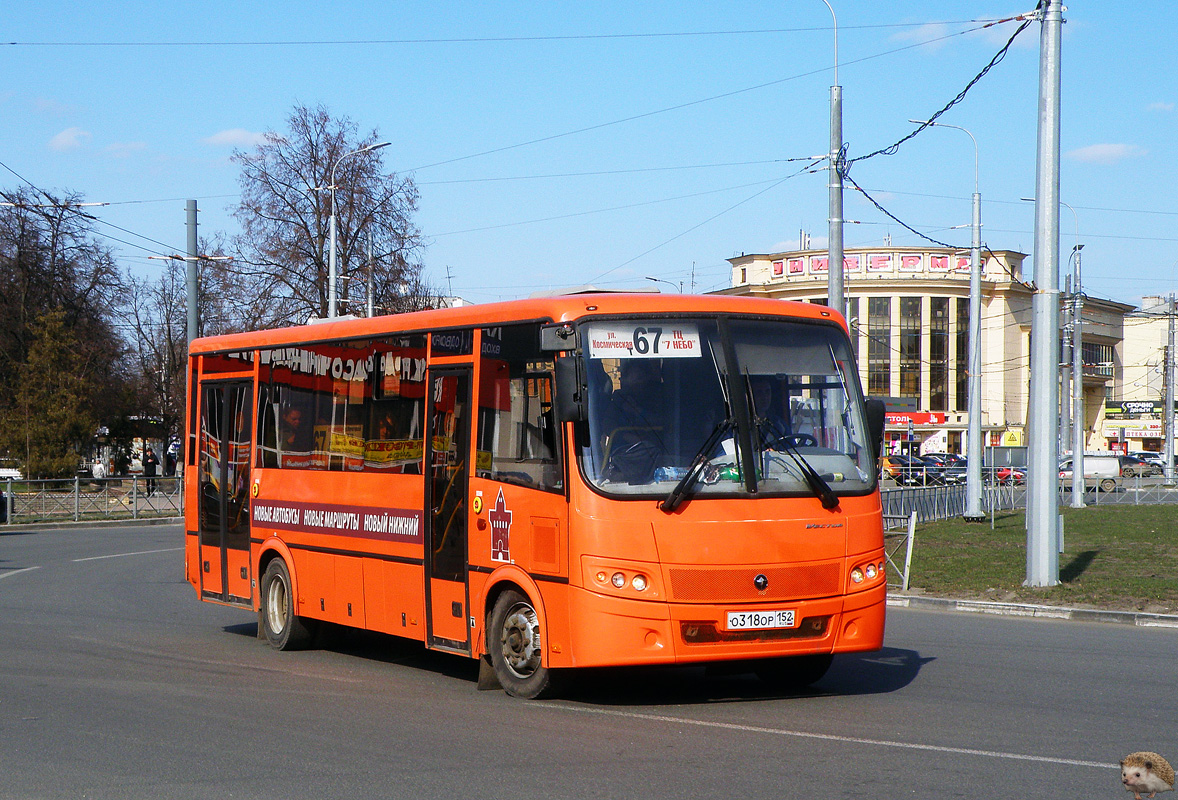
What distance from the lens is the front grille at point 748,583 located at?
28.4 ft

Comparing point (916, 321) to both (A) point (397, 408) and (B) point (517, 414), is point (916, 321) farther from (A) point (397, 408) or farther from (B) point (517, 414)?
(B) point (517, 414)

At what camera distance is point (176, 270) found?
235ft

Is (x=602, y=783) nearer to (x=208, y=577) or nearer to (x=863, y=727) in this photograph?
(x=863, y=727)

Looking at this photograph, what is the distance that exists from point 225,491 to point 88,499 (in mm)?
25243

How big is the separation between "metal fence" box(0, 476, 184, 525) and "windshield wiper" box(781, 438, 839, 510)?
30.8 m

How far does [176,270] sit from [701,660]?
222 feet

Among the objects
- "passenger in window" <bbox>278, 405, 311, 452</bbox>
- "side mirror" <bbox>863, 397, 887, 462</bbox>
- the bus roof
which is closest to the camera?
the bus roof

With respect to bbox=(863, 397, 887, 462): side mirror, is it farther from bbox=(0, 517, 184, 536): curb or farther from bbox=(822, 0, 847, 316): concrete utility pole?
bbox=(0, 517, 184, 536): curb

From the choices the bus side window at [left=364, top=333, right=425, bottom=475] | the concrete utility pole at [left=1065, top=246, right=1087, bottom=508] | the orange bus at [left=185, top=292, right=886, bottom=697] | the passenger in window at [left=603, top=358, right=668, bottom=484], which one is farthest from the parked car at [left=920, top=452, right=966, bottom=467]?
the passenger in window at [left=603, top=358, right=668, bottom=484]

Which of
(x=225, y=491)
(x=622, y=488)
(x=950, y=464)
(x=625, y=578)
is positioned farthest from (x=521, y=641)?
(x=950, y=464)

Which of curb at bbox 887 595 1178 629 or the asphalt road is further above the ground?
the asphalt road

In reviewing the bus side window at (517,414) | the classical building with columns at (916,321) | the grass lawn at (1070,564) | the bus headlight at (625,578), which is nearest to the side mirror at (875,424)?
the bus headlight at (625,578)

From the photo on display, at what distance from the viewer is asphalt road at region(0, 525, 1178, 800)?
6758 millimetres

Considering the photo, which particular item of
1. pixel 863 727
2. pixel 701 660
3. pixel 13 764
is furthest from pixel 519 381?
pixel 13 764
